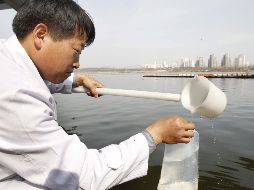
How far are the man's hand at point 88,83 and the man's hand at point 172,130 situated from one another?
1.24m

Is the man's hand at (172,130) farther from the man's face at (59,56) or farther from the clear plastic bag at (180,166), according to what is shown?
the man's face at (59,56)

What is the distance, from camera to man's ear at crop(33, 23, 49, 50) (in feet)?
6.39

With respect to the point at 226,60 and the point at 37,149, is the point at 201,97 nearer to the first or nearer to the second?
the point at 37,149

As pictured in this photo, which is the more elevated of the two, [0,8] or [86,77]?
[0,8]


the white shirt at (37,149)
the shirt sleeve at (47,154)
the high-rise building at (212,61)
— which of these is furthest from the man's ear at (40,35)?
the high-rise building at (212,61)

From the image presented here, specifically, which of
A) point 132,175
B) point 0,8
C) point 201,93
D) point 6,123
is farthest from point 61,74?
point 0,8

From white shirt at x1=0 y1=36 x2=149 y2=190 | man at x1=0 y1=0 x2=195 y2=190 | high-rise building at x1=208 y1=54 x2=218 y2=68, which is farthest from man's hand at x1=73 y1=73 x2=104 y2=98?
high-rise building at x1=208 y1=54 x2=218 y2=68

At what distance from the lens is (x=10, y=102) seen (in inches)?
59.7

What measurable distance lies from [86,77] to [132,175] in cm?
179

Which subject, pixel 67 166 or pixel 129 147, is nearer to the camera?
pixel 67 166

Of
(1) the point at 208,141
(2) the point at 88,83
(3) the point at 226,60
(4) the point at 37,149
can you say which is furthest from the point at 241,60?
(4) the point at 37,149

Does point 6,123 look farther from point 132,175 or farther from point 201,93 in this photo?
point 201,93

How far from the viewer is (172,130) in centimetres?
198

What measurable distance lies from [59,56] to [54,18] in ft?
1.00
